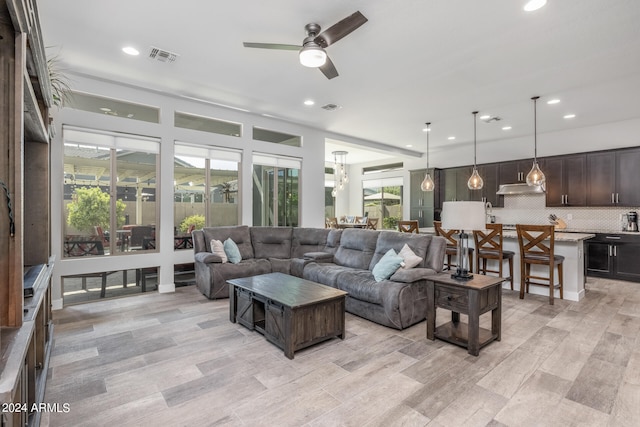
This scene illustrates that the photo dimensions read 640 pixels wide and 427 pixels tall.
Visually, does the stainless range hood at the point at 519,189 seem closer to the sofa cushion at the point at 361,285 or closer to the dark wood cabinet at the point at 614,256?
the dark wood cabinet at the point at 614,256

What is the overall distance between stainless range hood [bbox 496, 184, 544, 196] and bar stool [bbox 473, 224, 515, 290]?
2.57m

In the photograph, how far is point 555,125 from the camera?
6.27m

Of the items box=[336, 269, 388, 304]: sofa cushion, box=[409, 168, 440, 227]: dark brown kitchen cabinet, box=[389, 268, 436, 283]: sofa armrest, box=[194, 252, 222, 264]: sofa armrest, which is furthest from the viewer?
box=[409, 168, 440, 227]: dark brown kitchen cabinet

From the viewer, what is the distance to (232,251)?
4.80 meters

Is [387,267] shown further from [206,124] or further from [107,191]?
[107,191]

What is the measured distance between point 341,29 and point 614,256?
6.48 meters

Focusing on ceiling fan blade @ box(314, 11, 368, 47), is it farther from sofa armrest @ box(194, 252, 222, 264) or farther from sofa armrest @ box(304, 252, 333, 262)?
sofa armrest @ box(194, 252, 222, 264)

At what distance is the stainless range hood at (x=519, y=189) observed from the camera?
6.74 meters

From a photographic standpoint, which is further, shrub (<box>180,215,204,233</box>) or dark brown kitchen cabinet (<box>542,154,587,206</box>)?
dark brown kitchen cabinet (<box>542,154,587,206</box>)

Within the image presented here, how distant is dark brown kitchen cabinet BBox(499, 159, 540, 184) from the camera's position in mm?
7115

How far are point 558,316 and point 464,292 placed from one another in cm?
189

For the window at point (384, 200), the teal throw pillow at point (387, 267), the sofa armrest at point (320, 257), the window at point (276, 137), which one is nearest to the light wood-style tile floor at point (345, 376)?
the teal throw pillow at point (387, 267)

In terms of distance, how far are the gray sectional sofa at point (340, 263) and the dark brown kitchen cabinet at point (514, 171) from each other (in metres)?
4.71

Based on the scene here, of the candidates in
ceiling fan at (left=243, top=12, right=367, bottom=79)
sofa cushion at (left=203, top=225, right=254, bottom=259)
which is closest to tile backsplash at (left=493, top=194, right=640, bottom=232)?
sofa cushion at (left=203, top=225, right=254, bottom=259)
